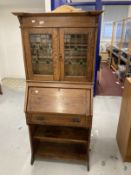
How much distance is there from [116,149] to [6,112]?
206 cm

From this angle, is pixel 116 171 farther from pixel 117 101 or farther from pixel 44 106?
pixel 117 101

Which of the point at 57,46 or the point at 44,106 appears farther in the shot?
the point at 44,106

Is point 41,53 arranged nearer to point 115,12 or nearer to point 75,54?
point 75,54

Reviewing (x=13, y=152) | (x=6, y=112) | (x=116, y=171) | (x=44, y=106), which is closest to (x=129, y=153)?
(x=116, y=171)

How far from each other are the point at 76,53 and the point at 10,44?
3281mm

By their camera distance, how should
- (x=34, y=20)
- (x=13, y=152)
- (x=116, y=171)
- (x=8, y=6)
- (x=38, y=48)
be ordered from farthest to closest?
(x=8, y=6), (x=13, y=152), (x=116, y=171), (x=38, y=48), (x=34, y=20)

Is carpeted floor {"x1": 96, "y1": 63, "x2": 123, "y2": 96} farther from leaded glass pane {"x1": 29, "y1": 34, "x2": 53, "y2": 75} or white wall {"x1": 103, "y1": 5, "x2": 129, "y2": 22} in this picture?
white wall {"x1": 103, "y1": 5, "x2": 129, "y2": 22}

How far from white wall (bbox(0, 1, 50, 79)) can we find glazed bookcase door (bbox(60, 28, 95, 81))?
2.66 meters

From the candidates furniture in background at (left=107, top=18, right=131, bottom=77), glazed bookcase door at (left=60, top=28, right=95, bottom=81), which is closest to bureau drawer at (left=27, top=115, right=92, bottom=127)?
glazed bookcase door at (left=60, top=28, right=95, bottom=81)

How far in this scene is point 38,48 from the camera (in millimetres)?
1494

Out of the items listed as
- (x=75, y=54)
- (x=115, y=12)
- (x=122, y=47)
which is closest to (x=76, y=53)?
(x=75, y=54)

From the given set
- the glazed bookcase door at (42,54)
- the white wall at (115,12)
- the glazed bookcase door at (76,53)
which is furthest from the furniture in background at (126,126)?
the white wall at (115,12)

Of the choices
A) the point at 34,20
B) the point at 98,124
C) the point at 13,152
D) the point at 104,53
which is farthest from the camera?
the point at 104,53

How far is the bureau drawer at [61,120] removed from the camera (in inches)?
60.4
